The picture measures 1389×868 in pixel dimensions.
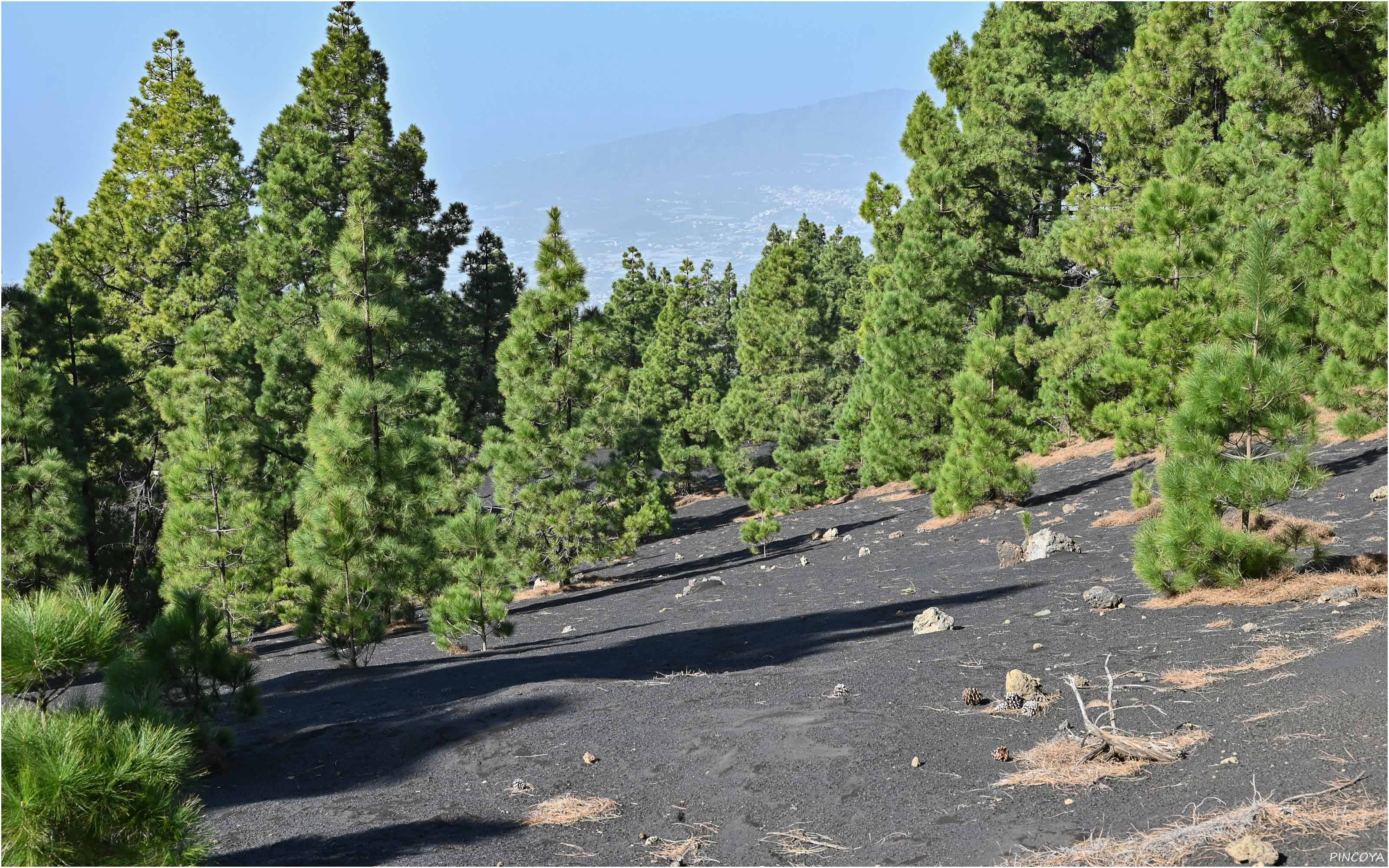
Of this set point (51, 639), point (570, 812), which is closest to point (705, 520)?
point (570, 812)

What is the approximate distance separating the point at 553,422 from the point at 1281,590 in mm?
12546

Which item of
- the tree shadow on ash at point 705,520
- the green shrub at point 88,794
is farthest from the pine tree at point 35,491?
the tree shadow on ash at point 705,520

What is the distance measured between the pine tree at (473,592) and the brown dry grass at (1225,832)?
8246 millimetres

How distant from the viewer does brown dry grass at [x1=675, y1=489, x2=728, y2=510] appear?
38688 mm

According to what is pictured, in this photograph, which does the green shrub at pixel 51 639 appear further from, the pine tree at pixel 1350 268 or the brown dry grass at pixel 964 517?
the brown dry grass at pixel 964 517

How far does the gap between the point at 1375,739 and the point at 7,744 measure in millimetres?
5352

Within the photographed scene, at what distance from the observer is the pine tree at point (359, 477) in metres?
11.3

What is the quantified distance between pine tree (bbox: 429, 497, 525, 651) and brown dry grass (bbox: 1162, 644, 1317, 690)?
7399 millimetres

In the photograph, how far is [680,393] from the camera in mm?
37938

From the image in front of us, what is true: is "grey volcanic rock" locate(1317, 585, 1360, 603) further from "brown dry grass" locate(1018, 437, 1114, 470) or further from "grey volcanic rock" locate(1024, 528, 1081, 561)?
"brown dry grass" locate(1018, 437, 1114, 470)

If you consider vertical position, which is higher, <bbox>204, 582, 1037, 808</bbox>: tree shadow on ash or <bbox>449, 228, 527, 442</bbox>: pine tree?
<bbox>449, 228, 527, 442</bbox>: pine tree

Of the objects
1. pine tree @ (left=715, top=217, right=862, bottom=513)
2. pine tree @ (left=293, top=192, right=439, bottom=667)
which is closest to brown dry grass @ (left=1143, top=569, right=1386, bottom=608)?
pine tree @ (left=293, top=192, right=439, bottom=667)

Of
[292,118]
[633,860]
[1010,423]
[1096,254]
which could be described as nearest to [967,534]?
[1010,423]

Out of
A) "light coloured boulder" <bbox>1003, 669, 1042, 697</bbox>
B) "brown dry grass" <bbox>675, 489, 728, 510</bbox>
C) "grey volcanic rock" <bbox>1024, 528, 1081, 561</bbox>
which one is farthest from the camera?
"brown dry grass" <bbox>675, 489, 728, 510</bbox>
